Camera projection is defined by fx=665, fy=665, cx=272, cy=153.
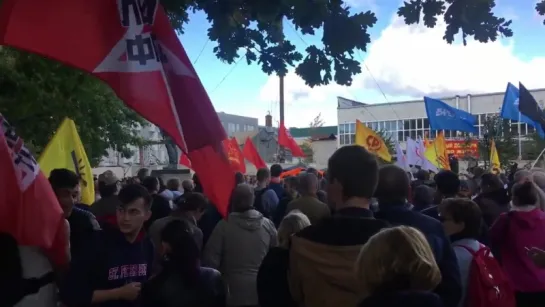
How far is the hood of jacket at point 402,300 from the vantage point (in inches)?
96.3

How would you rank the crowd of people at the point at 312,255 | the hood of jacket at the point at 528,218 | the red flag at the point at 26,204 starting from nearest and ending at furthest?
the crowd of people at the point at 312,255 < the red flag at the point at 26,204 < the hood of jacket at the point at 528,218

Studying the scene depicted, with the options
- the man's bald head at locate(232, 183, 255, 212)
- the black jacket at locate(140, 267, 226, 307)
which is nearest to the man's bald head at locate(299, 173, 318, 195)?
the man's bald head at locate(232, 183, 255, 212)

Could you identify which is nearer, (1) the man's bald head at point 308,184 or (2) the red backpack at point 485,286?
(2) the red backpack at point 485,286

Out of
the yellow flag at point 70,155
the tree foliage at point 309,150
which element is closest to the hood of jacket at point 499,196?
the yellow flag at point 70,155

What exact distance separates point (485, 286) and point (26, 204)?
2958 millimetres

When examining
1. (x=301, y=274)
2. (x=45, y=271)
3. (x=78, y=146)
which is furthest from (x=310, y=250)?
(x=78, y=146)

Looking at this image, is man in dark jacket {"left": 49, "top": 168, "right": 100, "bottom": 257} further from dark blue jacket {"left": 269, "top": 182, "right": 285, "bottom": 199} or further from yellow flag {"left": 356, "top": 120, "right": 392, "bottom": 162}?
yellow flag {"left": 356, "top": 120, "right": 392, "bottom": 162}

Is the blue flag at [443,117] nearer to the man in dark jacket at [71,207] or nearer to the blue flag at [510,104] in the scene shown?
the blue flag at [510,104]

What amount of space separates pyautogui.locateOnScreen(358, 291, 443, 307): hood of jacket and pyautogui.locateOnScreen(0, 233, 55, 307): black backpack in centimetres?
172

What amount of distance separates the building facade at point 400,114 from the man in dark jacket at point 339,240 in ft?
203

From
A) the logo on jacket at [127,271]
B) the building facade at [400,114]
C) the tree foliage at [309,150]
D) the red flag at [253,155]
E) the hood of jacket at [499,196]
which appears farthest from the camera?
the tree foliage at [309,150]

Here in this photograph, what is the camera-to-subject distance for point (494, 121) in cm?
4509

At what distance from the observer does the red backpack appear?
444 centimetres

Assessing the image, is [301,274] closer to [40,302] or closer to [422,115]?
[40,302]
